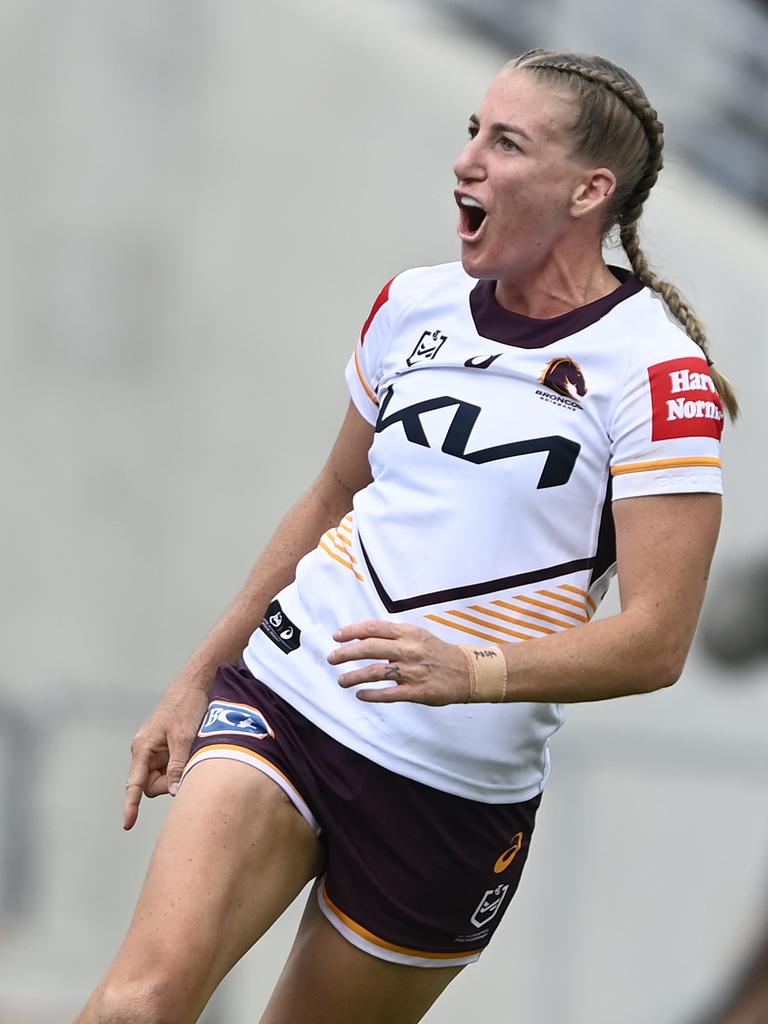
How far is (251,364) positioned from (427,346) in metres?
4.83

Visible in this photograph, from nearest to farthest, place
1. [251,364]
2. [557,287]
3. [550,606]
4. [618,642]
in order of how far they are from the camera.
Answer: [618,642] < [550,606] < [557,287] < [251,364]

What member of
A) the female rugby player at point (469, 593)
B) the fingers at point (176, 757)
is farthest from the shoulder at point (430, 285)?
the fingers at point (176, 757)

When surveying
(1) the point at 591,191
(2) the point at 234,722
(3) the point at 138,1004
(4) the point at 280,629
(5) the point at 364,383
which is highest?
(1) the point at 591,191

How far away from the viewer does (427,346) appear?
2801 mm

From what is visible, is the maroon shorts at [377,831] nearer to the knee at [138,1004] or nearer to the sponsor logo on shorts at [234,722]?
the sponsor logo on shorts at [234,722]

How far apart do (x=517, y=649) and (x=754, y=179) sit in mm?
5889

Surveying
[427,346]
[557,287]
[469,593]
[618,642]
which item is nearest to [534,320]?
[557,287]

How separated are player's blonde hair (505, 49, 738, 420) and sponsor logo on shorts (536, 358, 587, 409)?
23 centimetres

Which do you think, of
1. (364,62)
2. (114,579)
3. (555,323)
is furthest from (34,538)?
(555,323)

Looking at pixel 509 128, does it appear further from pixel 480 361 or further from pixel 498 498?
pixel 498 498

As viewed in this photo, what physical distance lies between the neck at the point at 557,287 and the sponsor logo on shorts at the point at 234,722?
0.83m

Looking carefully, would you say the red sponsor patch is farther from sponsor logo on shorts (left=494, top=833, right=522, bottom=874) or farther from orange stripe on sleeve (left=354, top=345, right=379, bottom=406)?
sponsor logo on shorts (left=494, top=833, right=522, bottom=874)

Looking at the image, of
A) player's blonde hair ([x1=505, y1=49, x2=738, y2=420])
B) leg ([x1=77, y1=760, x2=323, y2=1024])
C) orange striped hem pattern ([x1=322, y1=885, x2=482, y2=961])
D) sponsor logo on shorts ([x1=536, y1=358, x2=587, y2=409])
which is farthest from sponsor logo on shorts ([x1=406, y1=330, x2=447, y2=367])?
orange striped hem pattern ([x1=322, y1=885, x2=482, y2=961])

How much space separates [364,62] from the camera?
7.36m
